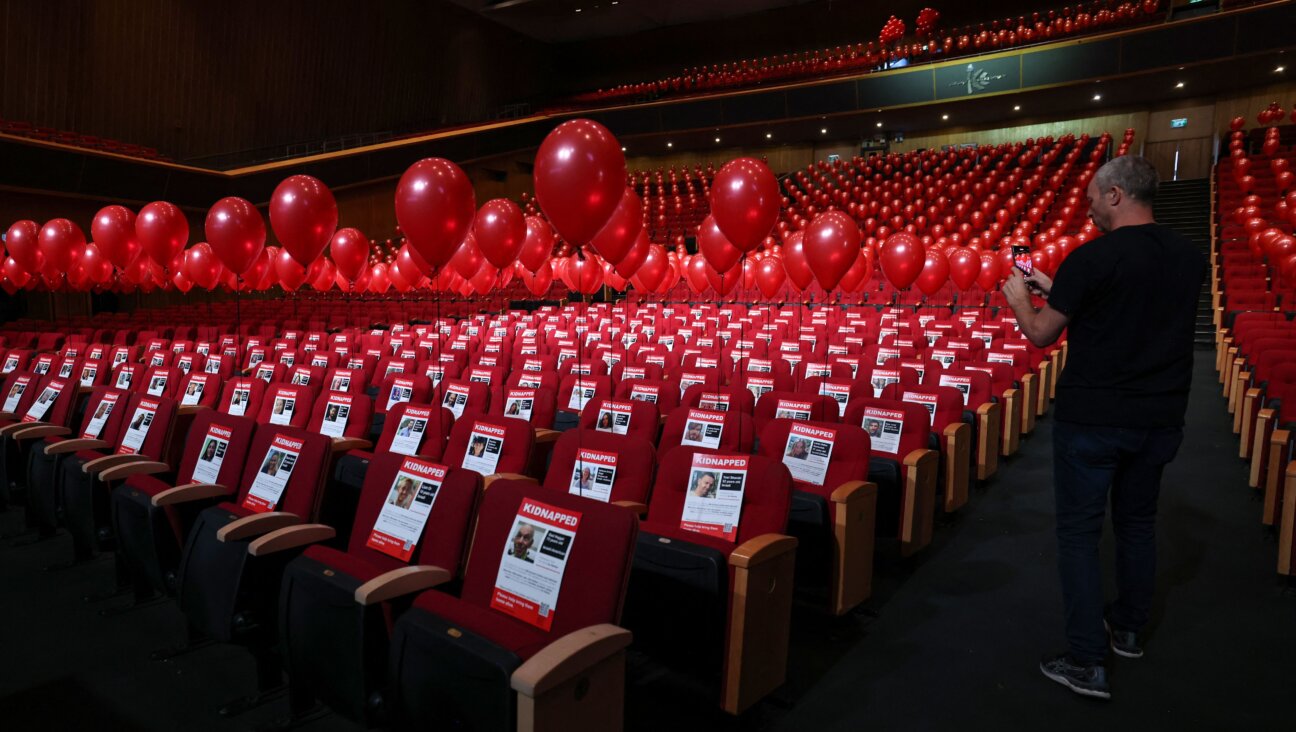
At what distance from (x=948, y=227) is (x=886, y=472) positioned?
47.0 feet

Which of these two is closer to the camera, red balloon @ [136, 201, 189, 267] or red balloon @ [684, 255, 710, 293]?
red balloon @ [136, 201, 189, 267]

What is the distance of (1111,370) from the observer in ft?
7.24

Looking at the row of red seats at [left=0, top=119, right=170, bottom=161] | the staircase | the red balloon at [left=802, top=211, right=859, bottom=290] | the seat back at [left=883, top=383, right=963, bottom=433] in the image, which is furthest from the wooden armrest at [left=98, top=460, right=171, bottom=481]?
the staircase

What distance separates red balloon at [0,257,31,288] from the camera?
9.91 m

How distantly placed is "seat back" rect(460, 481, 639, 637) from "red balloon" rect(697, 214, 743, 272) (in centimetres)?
394

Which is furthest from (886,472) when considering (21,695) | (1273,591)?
(21,695)

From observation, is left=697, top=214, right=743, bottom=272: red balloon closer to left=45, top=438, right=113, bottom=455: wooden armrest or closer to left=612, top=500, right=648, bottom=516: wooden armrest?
left=612, top=500, right=648, bottom=516: wooden armrest

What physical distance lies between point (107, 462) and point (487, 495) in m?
2.23

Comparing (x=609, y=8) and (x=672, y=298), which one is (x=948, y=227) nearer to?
(x=672, y=298)

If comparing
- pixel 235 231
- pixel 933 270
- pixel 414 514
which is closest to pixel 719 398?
pixel 414 514

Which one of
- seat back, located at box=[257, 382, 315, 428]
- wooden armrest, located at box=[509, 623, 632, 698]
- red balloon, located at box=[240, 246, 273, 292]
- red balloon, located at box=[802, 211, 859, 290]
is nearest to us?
wooden armrest, located at box=[509, 623, 632, 698]

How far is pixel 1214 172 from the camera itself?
54.7 feet

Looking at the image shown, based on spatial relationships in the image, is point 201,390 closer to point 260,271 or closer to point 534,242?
point 534,242

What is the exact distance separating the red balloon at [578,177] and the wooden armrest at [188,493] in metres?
1.80
